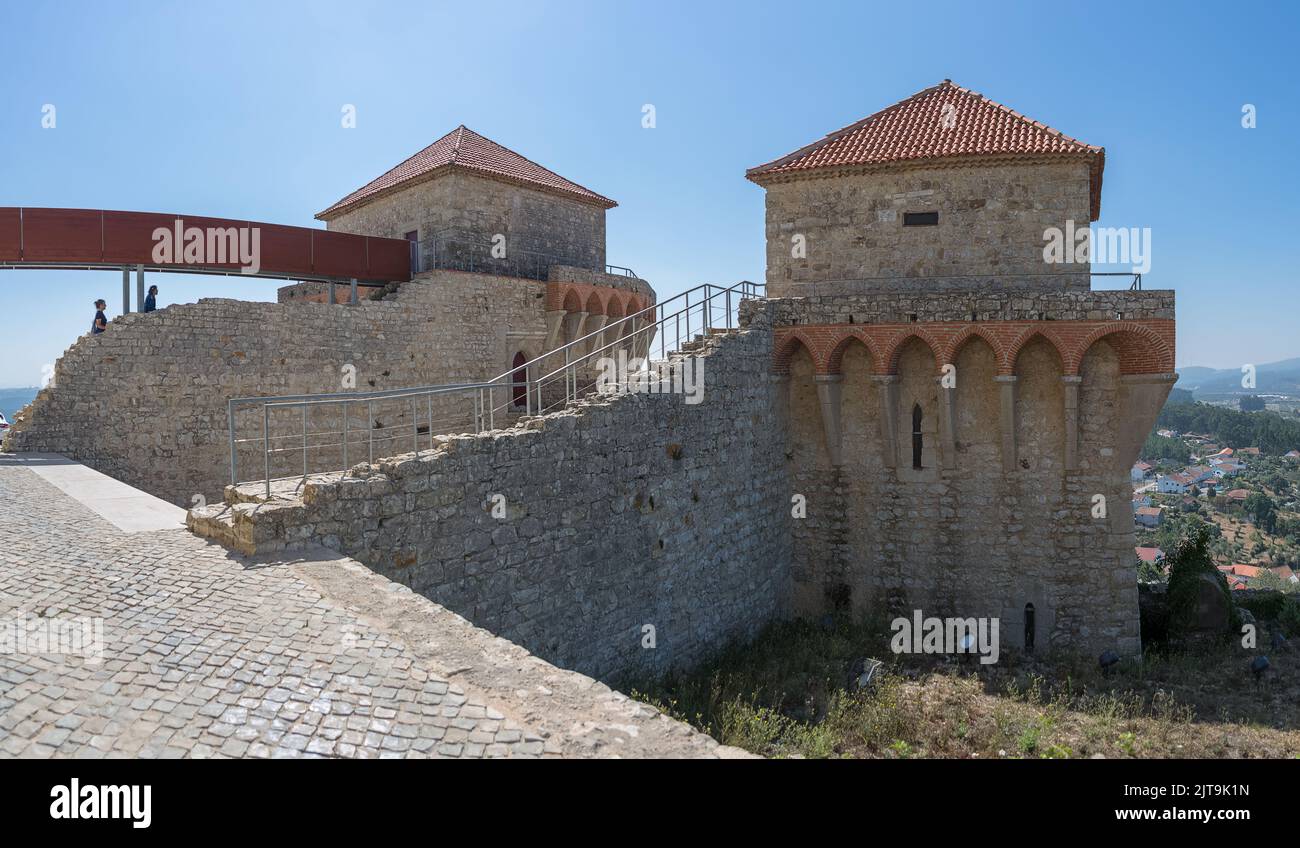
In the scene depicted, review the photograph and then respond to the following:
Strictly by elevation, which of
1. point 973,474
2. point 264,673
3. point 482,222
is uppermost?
point 482,222

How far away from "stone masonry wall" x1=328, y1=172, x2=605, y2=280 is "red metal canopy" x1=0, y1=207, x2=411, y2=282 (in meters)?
2.22

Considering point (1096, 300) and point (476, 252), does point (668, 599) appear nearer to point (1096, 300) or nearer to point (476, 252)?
point (1096, 300)

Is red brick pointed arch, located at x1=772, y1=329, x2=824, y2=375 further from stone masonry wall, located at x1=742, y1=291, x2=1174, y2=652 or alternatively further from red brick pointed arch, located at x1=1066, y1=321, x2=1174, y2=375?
red brick pointed arch, located at x1=1066, y1=321, x2=1174, y2=375

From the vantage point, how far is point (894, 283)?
15047 millimetres

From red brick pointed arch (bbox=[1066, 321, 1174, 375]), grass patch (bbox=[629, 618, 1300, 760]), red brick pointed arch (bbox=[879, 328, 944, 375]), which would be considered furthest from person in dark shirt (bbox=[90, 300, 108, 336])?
red brick pointed arch (bbox=[1066, 321, 1174, 375])

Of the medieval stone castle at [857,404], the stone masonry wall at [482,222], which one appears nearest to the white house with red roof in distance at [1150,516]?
the medieval stone castle at [857,404]

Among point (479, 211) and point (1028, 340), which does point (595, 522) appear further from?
point (479, 211)

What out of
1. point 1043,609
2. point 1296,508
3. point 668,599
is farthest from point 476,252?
point 1296,508

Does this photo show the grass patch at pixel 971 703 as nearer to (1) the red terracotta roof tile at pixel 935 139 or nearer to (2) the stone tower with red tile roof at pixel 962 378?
(2) the stone tower with red tile roof at pixel 962 378

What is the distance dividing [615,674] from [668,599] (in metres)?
1.48

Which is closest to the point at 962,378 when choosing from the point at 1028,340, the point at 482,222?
the point at 1028,340

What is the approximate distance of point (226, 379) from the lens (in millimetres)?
14133

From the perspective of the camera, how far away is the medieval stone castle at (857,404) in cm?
1260

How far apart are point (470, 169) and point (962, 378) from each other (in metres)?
12.1
